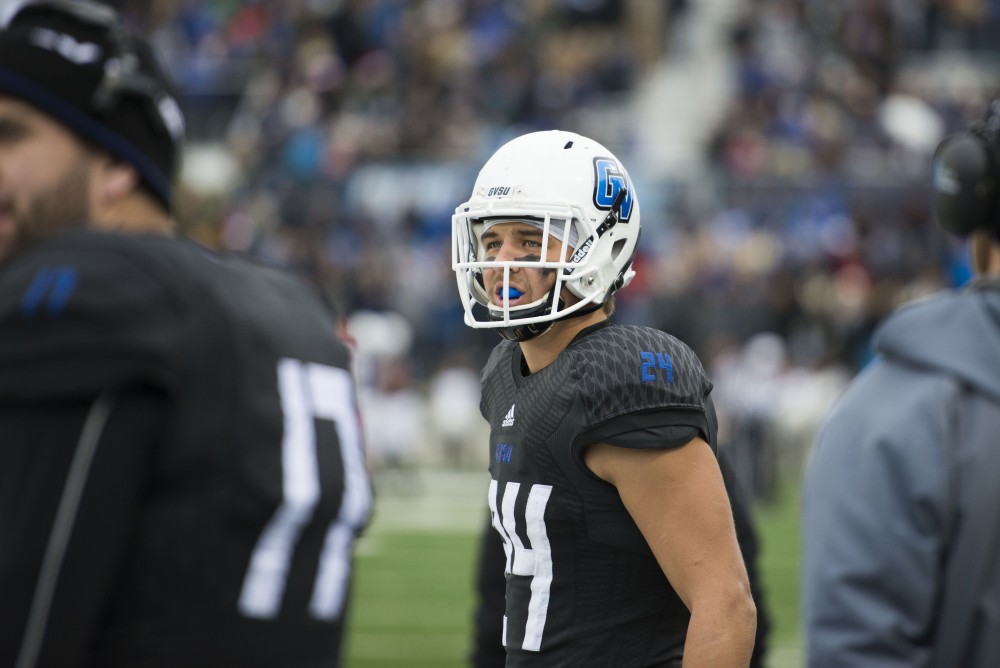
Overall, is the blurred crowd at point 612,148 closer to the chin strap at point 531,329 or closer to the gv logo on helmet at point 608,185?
the gv logo on helmet at point 608,185

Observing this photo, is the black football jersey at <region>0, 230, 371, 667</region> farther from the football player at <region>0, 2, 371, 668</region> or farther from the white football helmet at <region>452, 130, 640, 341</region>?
the white football helmet at <region>452, 130, 640, 341</region>

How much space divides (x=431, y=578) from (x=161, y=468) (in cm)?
822

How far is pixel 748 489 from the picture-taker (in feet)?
44.1

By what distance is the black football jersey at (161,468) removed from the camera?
1.67m

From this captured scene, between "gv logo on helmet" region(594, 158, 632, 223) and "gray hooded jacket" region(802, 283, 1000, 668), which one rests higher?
"gv logo on helmet" region(594, 158, 632, 223)

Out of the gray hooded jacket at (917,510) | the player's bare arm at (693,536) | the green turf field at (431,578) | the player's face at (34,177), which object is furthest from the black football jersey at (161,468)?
the green turf field at (431,578)

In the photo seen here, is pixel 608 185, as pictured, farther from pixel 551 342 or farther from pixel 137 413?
pixel 137 413

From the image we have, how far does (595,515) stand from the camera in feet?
8.46

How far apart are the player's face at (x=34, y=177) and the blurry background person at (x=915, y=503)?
1230mm

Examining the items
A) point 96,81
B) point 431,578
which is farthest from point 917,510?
point 431,578

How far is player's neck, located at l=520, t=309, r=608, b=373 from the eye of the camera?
2.84 m

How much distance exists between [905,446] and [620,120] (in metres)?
18.5

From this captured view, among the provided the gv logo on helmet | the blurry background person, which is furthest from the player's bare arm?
the gv logo on helmet

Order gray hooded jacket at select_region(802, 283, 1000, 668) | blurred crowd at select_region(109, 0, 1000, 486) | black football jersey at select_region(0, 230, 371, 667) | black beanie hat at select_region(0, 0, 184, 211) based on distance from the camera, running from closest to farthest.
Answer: black football jersey at select_region(0, 230, 371, 667), black beanie hat at select_region(0, 0, 184, 211), gray hooded jacket at select_region(802, 283, 1000, 668), blurred crowd at select_region(109, 0, 1000, 486)
